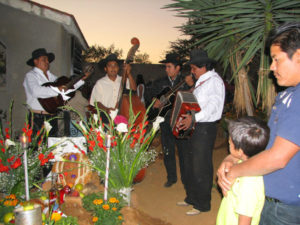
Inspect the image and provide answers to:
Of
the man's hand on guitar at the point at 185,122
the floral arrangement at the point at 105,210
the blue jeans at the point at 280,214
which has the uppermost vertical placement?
the man's hand on guitar at the point at 185,122

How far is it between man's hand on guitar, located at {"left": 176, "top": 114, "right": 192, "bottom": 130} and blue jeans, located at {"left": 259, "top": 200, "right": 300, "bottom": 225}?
185 cm

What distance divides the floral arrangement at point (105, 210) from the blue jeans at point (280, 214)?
134 centimetres

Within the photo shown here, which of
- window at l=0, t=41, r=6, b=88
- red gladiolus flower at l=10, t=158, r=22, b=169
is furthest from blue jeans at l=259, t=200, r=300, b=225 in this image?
window at l=0, t=41, r=6, b=88

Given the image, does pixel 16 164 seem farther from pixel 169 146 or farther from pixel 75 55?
pixel 75 55

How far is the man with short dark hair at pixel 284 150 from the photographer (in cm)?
127

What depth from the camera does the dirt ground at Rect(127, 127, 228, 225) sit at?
366 cm

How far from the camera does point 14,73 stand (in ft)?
22.3

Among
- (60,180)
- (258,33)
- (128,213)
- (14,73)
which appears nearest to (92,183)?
(60,180)

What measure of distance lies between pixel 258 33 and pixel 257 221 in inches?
93.2

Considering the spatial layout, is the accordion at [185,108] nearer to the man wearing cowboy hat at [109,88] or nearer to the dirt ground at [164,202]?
the dirt ground at [164,202]

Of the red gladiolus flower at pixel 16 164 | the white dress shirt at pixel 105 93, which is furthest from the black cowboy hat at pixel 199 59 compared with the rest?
the red gladiolus flower at pixel 16 164

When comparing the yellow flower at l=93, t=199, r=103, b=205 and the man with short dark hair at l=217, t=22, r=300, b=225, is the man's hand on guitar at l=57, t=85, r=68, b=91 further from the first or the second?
the man with short dark hair at l=217, t=22, r=300, b=225

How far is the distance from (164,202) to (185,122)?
5.24 feet

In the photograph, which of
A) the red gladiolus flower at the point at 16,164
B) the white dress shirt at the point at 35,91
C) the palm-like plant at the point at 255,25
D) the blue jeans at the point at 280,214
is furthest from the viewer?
the white dress shirt at the point at 35,91
